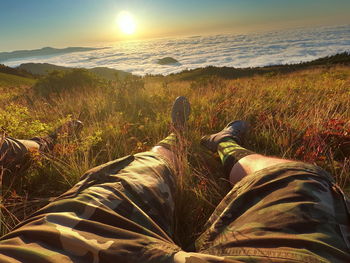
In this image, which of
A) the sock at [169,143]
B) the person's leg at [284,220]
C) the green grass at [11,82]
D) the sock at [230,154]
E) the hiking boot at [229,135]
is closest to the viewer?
the person's leg at [284,220]

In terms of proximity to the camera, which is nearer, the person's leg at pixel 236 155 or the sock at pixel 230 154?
the person's leg at pixel 236 155

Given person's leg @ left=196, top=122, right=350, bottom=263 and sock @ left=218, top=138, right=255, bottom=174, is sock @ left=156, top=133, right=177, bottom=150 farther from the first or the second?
person's leg @ left=196, top=122, right=350, bottom=263

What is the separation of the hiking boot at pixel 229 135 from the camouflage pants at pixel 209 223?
4.77 feet

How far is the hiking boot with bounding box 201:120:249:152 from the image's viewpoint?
264cm

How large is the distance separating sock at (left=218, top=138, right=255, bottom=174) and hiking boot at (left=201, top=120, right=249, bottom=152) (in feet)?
0.51

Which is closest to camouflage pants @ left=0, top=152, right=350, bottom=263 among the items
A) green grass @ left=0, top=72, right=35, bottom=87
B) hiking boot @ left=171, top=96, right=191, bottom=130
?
hiking boot @ left=171, top=96, right=191, bottom=130

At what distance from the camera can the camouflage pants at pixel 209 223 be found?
0.78 meters

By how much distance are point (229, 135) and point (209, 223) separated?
5.37 feet

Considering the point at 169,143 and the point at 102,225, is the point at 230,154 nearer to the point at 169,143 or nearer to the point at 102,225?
the point at 169,143

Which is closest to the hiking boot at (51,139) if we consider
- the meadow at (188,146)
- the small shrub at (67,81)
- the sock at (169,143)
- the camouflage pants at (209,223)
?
the meadow at (188,146)

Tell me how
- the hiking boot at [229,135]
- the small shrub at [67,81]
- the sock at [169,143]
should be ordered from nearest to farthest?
1. the sock at [169,143]
2. the hiking boot at [229,135]
3. the small shrub at [67,81]

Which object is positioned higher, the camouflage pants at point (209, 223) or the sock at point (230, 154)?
the camouflage pants at point (209, 223)

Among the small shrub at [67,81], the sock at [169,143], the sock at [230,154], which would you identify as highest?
the small shrub at [67,81]

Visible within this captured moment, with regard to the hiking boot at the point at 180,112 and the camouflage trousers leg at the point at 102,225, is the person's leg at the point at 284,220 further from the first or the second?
the hiking boot at the point at 180,112
